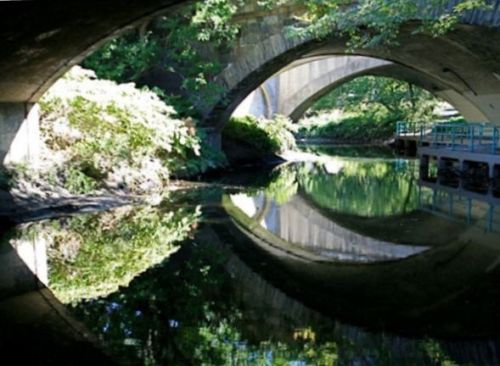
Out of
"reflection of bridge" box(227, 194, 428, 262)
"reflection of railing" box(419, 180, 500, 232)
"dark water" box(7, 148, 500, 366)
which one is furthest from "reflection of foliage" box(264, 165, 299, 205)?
"reflection of railing" box(419, 180, 500, 232)

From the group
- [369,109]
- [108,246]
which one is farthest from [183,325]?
[369,109]

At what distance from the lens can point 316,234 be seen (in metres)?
10.1

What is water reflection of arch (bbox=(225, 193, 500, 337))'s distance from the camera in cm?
554

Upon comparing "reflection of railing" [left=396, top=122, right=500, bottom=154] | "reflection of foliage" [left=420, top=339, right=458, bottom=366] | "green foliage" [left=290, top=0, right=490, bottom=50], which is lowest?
"reflection of foliage" [left=420, top=339, right=458, bottom=366]

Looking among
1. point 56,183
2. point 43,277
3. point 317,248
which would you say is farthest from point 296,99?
point 43,277

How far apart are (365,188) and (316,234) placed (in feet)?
22.6

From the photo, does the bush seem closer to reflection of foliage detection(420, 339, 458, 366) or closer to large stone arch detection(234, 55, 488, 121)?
large stone arch detection(234, 55, 488, 121)

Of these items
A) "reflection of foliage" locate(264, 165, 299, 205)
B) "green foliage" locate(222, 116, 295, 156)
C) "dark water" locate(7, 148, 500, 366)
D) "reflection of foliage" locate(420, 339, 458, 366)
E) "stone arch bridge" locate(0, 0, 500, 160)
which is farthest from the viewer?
"green foliage" locate(222, 116, 295, 156)

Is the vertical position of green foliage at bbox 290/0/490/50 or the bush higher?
green foliage at bbox 290/0/490/50

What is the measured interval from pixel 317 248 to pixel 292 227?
1591 millimetres

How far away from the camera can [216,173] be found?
18703 mm

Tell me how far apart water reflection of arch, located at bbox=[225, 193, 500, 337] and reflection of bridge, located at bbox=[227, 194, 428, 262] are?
1.23ft

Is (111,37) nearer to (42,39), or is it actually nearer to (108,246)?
(42,39)

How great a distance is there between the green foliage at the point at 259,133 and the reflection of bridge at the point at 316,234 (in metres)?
9.18
